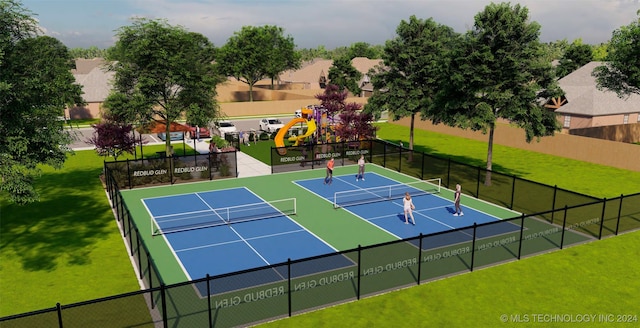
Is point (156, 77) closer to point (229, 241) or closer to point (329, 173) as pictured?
point (329, 173)

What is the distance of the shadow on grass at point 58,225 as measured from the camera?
1816 centimetres

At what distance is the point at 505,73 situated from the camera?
27.2 meters

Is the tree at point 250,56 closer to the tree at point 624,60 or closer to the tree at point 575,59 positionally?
the tree at point 575,59

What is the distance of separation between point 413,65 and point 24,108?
25331mm

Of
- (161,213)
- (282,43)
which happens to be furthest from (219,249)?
(282,43)

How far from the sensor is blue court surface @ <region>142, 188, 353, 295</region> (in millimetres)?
17016

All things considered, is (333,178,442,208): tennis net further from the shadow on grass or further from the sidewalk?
the shadow on grass

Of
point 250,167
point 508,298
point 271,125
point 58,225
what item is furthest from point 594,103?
point 58,225

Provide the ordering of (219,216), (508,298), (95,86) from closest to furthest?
(508,298) → (219,216) → (95,86)

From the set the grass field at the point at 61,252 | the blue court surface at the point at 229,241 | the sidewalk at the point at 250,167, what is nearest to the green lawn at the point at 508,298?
the blue court surface at the point at 229,241

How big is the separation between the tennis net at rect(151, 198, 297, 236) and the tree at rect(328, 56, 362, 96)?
207ft

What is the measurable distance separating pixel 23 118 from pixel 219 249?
897 cm

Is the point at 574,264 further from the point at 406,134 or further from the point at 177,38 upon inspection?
the point at 406,134

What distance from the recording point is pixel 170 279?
16.4 meters
